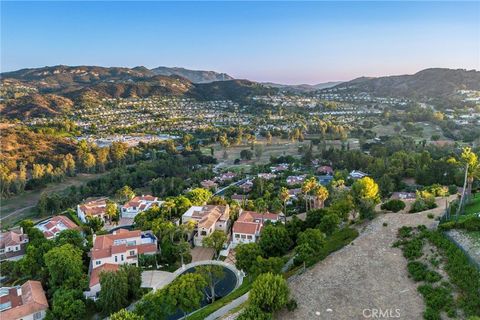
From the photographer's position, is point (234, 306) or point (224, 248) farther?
point (224, 248)

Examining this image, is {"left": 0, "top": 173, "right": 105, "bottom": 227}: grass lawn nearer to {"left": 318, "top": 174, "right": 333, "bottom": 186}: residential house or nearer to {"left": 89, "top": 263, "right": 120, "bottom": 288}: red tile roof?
{"left": 89, "top": 263, "right": 120, "bottom": 288}: red tile roof

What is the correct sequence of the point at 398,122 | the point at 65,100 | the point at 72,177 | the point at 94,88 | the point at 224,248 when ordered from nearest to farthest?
the point at 224,248
the point at 72,177
the point at 398,122
the point at 65,100
the point at 94,88

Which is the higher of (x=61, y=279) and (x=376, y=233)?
(x=376, y=233)

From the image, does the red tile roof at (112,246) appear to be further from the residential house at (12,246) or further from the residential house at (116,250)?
the residential house at (12,246)

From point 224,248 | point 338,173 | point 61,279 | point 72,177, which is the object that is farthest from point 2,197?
point 338,173

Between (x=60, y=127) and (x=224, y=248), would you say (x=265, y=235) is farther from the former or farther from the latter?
(x=60, y=127)

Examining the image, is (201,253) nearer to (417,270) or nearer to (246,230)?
(246,230)
